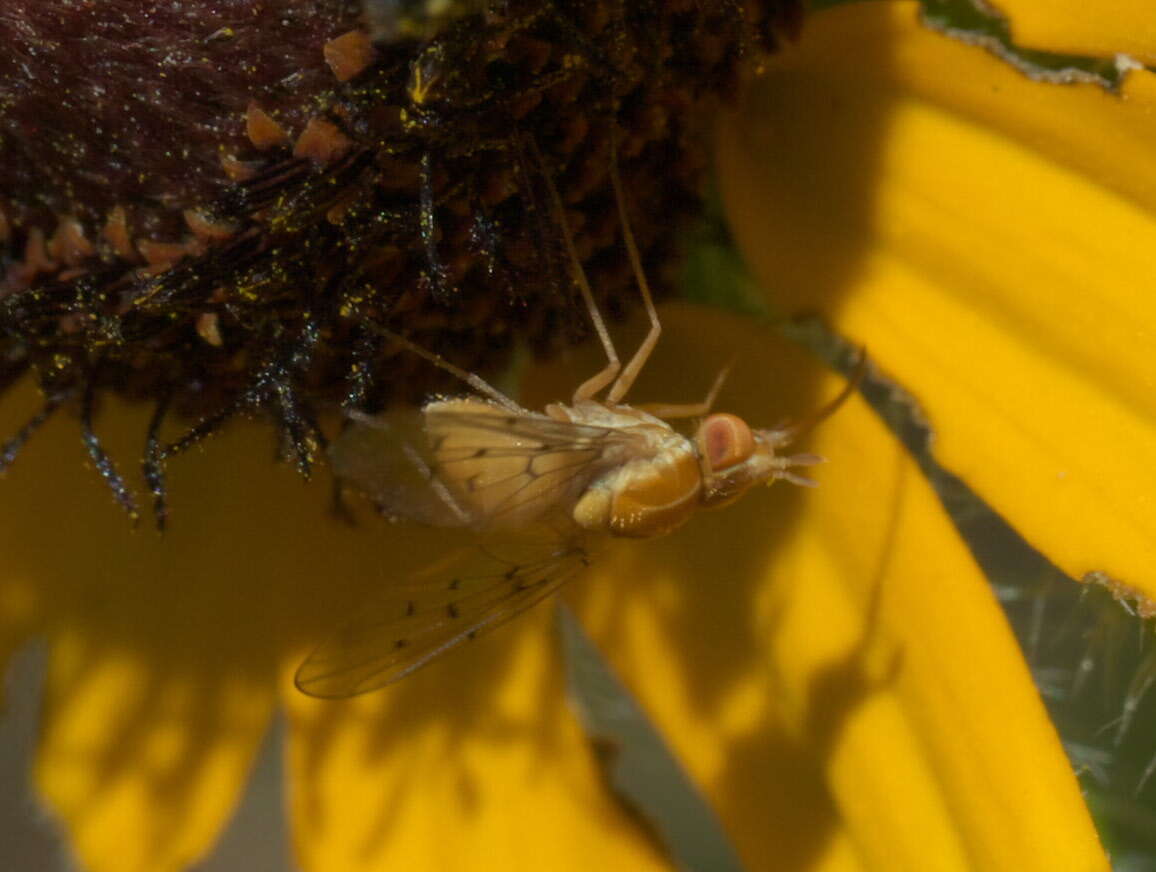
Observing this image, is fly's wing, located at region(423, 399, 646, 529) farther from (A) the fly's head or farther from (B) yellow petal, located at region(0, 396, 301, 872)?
(B) yellow petal, located at region(0, 396, 301, 872)

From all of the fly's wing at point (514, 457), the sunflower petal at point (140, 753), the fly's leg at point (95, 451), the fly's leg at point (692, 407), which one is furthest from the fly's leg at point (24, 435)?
the fly's leg at point (692, 407)

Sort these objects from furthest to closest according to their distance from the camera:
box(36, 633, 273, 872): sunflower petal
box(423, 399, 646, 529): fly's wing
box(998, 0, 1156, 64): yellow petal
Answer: box(36, 633, 273, 872): sunflower petal → box(423, 399, 646, 529): fly's wing → box(998, 0, 1156, 64): yellow petal

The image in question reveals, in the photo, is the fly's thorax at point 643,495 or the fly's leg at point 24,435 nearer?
the fly's thorax at point 643,495

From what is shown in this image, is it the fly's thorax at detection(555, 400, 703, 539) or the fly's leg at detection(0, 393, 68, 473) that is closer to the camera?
the fly's thorax at detection(555, 400, 703, 539)

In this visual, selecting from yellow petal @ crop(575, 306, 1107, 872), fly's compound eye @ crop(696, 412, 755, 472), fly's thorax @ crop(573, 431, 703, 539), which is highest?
fly's compound eye @ crop(696, 412, 755, 472)

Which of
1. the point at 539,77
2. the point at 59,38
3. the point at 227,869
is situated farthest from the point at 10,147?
the point at 227,869

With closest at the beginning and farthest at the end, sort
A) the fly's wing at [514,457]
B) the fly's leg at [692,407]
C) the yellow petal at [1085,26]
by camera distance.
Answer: the yellow petal at [1085,26], the fly's wing at [514,457], the fly's leg at [692,407]

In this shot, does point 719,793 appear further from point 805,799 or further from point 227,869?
point 227,869

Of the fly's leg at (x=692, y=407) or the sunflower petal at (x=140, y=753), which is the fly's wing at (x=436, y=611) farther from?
the sunflower petal at (x=140, y=753)

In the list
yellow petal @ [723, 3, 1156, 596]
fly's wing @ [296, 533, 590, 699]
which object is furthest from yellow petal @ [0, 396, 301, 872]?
yellow petal @ [723, 3, 1156, 596]
